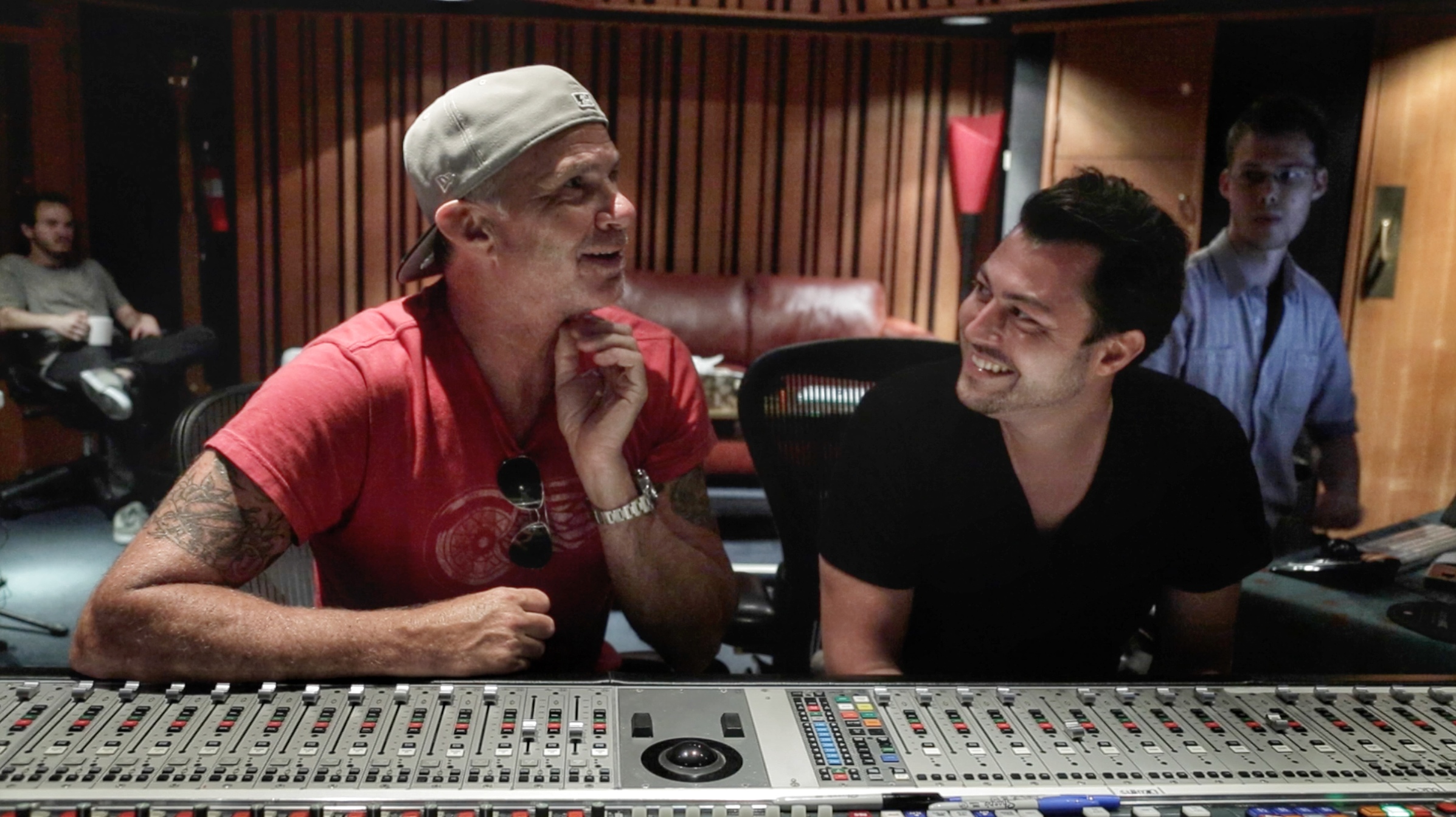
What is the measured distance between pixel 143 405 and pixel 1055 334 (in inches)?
67.9

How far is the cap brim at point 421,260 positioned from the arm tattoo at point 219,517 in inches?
15.6

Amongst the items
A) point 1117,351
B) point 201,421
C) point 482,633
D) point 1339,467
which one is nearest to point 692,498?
point 482,633

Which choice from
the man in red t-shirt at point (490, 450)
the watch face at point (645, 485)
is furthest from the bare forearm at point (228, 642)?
the watch face at point (645, 485)

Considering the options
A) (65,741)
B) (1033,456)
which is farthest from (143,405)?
(1033,456)

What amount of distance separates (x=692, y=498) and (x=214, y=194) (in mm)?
1276

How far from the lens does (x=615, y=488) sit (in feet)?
4.43

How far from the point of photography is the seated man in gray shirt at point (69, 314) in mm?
1788

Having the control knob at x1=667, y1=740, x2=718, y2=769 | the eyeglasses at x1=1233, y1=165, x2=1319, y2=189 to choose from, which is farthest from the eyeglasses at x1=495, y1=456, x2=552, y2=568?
the eyeglasses at x1=1233, y1=165, x2=1319, y2=189

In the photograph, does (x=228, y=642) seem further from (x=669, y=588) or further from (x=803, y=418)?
(x=803, y=418)

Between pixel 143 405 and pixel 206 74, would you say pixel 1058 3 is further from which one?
pixel 143 405

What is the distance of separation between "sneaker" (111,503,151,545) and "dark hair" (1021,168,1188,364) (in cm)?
165

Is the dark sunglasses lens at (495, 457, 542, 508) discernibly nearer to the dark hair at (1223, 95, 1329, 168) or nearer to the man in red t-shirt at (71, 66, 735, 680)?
the man in red t-shirt at (71, 66, 735, 680)

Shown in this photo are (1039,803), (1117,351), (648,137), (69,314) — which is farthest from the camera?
(648,137)

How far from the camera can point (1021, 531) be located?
1328mm
